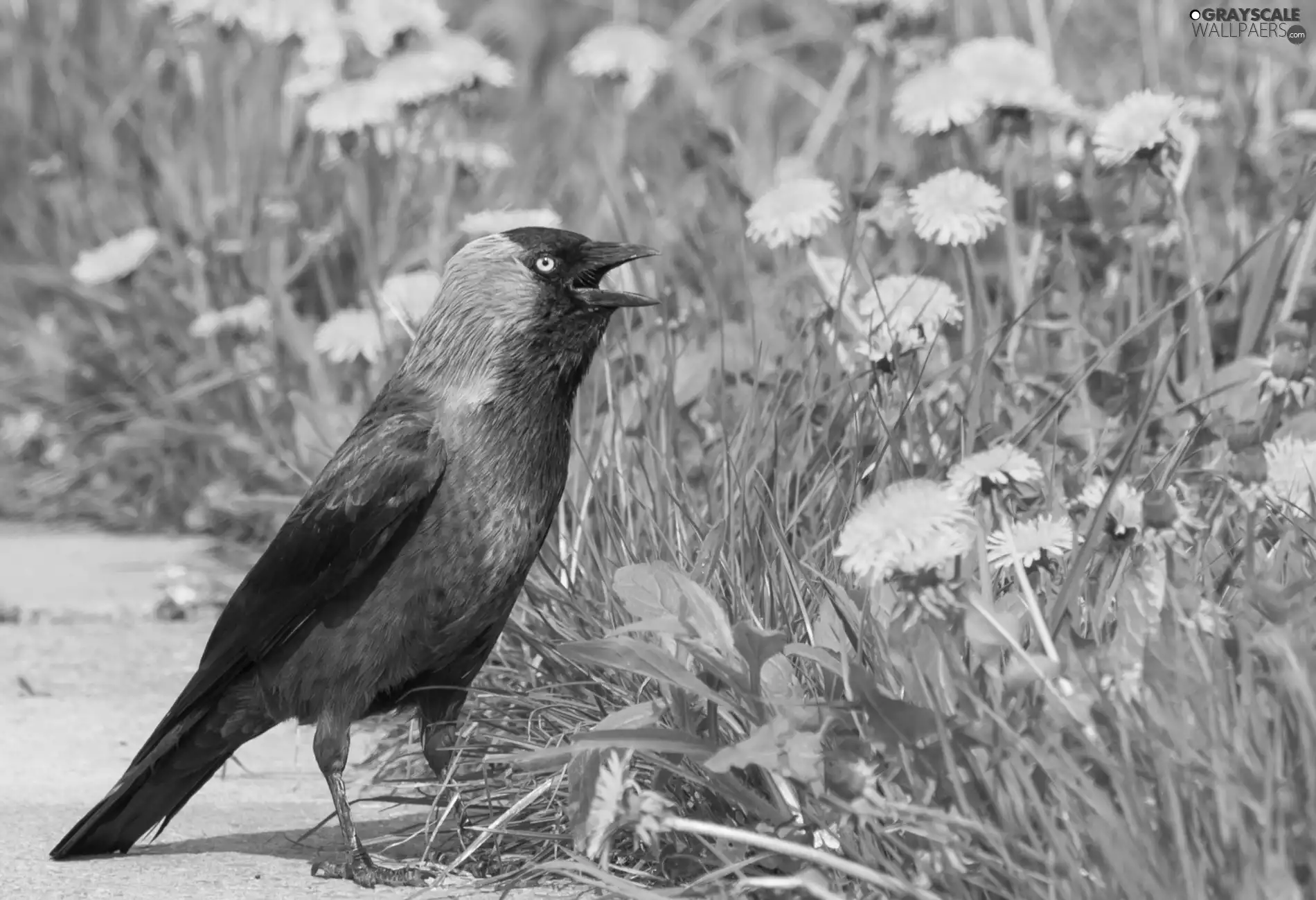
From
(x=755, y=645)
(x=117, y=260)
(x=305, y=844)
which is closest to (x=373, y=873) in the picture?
(x=305, y=844)

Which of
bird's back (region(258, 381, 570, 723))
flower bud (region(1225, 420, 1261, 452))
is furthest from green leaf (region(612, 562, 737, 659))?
flower bud (region(1225, 420, 1261, 452))

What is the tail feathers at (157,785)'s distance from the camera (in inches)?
125

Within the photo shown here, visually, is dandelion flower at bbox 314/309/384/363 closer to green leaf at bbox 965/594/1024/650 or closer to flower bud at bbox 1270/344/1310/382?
flower bud at bbox 1270/344/1310/382

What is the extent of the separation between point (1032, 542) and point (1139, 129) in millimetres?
1480

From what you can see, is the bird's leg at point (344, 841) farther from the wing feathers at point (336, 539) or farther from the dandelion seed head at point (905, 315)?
the dandelion seed head at point (905, 315)

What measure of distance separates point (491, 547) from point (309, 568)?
35 cm

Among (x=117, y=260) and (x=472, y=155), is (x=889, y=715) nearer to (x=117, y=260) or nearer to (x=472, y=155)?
(x=472, y=155)

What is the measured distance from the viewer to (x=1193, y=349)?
412 cm

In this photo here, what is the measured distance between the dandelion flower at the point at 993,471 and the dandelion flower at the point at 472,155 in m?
3.38

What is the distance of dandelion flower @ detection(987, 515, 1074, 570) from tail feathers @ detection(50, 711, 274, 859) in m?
1.43

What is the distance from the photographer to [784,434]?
3.75 metres

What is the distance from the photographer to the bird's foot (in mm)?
3020

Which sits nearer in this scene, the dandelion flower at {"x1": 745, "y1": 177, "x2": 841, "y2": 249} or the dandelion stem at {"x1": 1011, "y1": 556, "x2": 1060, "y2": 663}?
the dandelion stem at {"x1": 1011, "y1": 556, "x2": 1060, "y2": 663}

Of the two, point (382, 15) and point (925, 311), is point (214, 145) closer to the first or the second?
point (382, 15)
